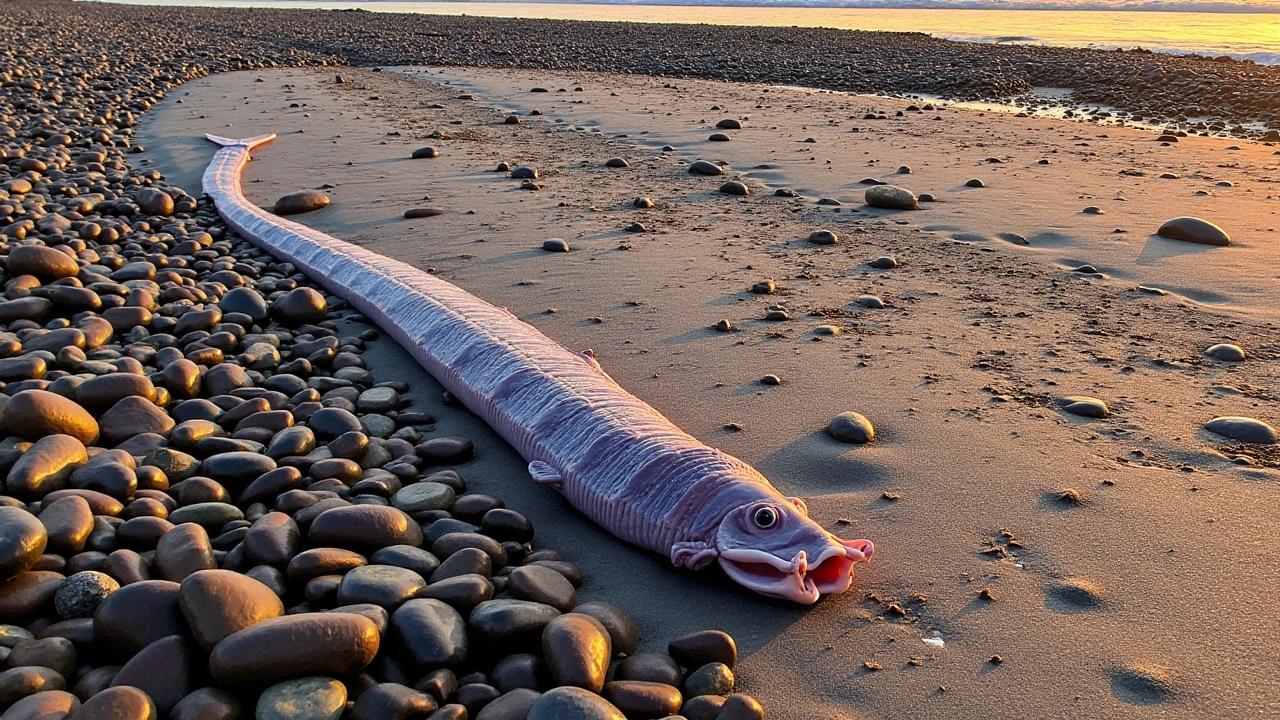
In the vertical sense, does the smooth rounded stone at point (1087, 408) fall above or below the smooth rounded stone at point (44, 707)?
above

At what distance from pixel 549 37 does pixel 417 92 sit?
1488 centimetres

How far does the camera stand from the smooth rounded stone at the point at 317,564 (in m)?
2.92

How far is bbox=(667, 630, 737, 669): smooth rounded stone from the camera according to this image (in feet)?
9.12

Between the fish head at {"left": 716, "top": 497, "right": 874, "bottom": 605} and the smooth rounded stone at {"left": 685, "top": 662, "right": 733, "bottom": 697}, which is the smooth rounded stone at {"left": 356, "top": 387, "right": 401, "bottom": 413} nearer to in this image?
the fish head at {"left": 716, "top": 497, "right": 874, "bottom": 605}

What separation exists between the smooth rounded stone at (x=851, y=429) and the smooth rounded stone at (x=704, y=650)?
147 cm

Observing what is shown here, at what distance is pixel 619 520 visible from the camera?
11.3 feet

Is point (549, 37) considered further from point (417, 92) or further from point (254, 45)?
point (417, 92)

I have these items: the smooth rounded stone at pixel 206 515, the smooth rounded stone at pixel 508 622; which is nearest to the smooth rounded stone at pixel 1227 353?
the smooth rounded stone at pixel 508 622

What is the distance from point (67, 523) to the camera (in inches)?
121

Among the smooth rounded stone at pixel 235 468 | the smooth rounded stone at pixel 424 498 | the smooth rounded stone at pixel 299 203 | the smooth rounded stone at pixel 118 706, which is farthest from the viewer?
the smooth rounded stone at pixel 299 203

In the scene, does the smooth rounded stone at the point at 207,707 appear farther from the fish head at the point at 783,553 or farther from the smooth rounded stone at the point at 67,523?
the fish head at the point at 783,553

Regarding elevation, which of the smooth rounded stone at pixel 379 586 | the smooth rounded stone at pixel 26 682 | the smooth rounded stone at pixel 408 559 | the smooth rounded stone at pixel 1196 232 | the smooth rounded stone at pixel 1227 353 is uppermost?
the smooth rounded stone at pixel 1196 232

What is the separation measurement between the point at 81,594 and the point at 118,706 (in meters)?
0.67

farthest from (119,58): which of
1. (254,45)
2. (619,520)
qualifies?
(619,520)
